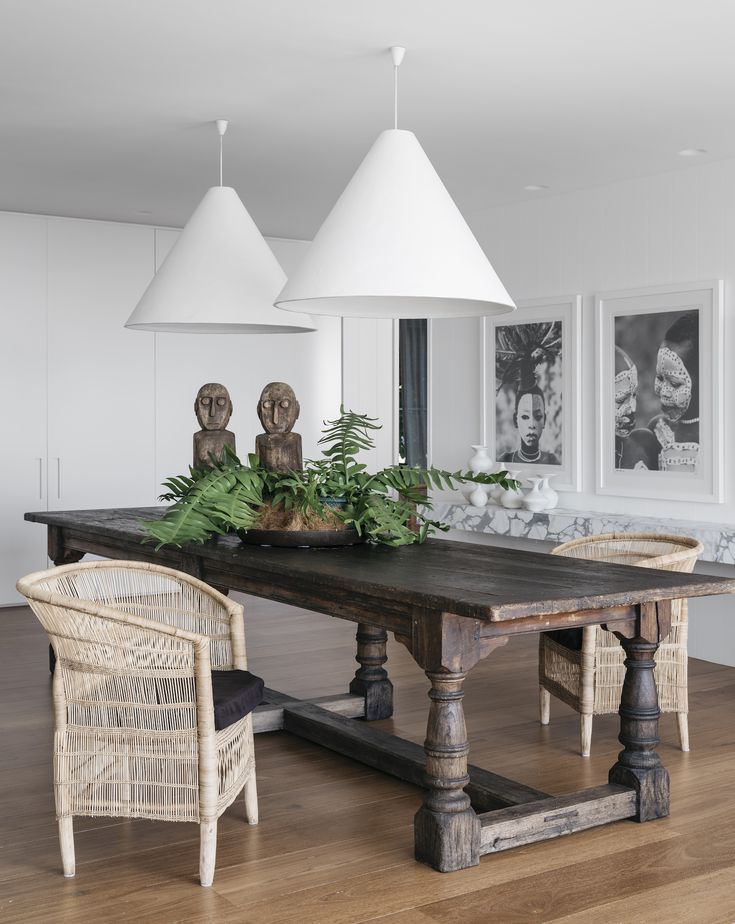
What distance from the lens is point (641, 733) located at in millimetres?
3150

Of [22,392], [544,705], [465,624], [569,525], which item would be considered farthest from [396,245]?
[22,392]

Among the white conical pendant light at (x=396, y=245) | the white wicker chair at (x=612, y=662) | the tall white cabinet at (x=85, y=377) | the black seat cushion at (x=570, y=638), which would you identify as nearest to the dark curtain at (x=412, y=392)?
the tall white cabinet at (x=85, y=377)

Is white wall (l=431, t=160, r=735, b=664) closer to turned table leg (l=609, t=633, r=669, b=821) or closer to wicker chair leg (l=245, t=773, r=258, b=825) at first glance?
turned table leg (l=609, t=633, r=669, b=821)

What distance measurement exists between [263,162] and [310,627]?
8.23 ft

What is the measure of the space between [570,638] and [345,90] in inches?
85.6

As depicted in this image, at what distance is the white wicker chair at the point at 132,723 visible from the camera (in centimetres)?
269

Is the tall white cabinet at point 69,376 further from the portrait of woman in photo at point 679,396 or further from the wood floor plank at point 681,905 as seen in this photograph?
the wood floor plank at point 681,905

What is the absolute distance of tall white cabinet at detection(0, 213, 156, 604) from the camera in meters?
6.75

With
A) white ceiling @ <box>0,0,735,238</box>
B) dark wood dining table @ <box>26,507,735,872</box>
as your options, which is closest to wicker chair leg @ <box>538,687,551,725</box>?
dark wood dining table @ <box>26,507,735,872</box>

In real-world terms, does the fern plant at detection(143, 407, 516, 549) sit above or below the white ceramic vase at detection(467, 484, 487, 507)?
above

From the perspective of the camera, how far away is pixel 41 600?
275 centimetres

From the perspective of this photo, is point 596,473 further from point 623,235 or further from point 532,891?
point 532,891

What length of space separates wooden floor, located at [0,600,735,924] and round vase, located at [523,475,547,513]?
181 cm

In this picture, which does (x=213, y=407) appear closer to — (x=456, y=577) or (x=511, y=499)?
(x=456, y=577)
